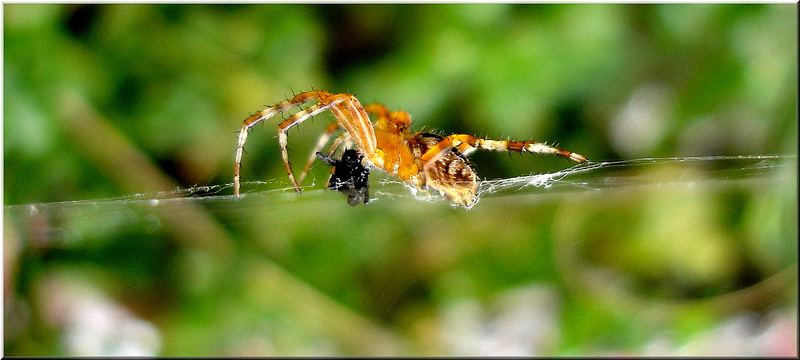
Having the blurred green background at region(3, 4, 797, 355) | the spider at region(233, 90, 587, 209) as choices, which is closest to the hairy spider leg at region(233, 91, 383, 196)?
the spider at region(233, 90, 587, 209)

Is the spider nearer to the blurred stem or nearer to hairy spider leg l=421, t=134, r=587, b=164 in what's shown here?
hairy spider leg l=421, t=134, r=587, b=164

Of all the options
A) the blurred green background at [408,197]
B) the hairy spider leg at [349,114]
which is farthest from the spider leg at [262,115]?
the blurred green background at [408,197]

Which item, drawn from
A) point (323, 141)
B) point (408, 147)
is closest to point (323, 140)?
point (323, 141)

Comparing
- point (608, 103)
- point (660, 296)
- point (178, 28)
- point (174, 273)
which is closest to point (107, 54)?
point (178, 28)

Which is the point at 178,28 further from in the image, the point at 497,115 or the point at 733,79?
the point at 733,79

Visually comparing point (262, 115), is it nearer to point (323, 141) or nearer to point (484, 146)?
point (323, 141)

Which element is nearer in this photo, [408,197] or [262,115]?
[262,115]

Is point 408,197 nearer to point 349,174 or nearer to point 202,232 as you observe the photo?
point 202,232
